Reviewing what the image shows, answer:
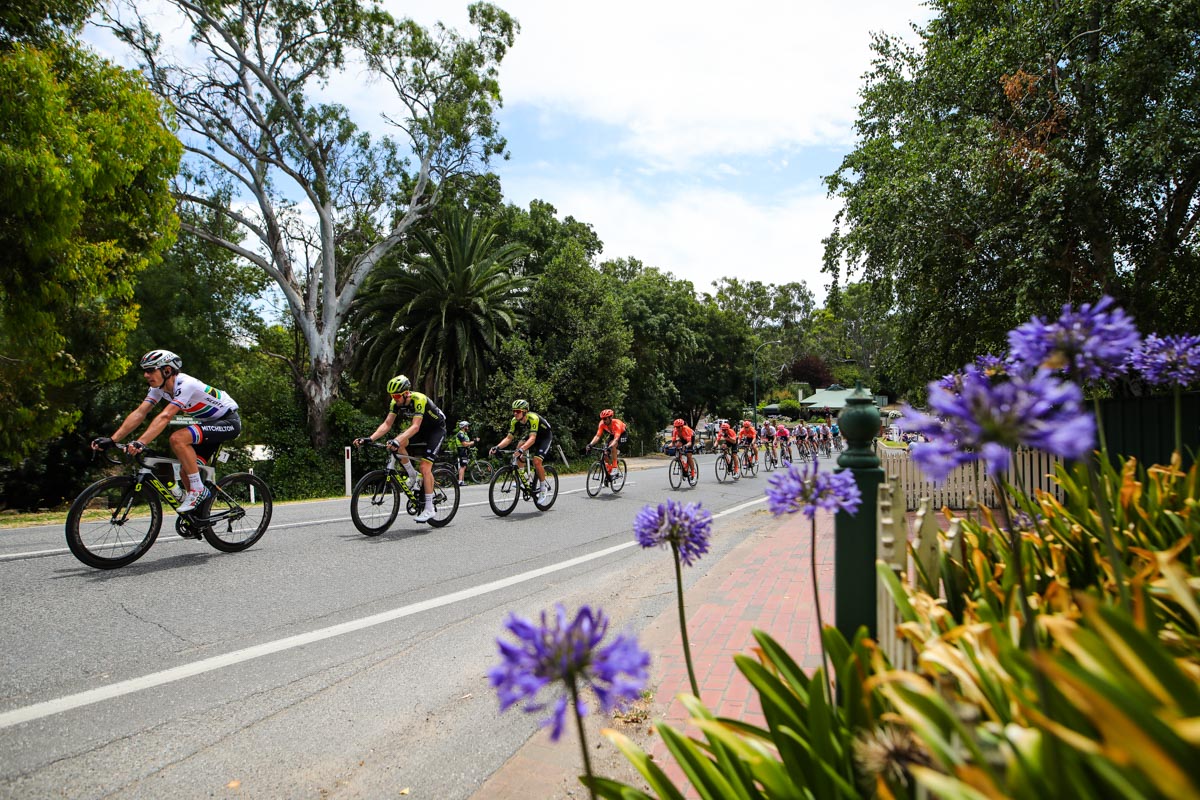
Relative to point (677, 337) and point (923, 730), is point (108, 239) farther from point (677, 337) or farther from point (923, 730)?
point (677, 337)

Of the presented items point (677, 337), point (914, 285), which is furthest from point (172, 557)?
point (677, 337)

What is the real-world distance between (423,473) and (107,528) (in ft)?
11.7

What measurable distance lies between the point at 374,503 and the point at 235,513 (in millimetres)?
1722

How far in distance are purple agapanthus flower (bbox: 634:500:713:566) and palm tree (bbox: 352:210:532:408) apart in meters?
24.7

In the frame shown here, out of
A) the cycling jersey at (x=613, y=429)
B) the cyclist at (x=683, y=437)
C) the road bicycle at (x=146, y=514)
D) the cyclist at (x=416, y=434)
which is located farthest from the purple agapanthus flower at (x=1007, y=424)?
the cyclist at (x=683, y=437)

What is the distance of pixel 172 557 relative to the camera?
264 inches

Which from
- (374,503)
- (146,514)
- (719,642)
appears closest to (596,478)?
(374,503)

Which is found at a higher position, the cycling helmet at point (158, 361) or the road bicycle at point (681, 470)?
the cycling helmet at point (158, 361)

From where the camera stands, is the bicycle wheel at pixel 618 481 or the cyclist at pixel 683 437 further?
the cyclist at pixel 683 437

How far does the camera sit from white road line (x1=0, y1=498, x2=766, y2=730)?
11.4ft

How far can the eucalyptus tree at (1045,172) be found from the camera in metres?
10.8

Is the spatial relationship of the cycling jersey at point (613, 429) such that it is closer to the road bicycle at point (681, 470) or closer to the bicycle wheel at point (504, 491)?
the road bicycle at point (681, 470)

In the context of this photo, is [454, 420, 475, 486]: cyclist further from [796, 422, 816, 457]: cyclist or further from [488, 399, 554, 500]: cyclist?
[796, 422, 816, 457]: cyclist

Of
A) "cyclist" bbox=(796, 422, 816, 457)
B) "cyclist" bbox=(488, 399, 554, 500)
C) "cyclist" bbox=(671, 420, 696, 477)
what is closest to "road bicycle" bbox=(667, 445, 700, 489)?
"cyclist" bbox=(671, 420, 696, 477)
